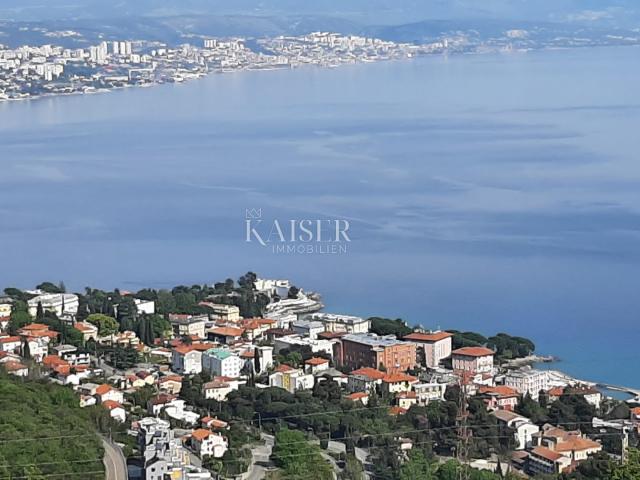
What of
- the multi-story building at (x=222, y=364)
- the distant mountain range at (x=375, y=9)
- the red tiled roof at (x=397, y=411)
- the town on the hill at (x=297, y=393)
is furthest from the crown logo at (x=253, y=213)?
the distant mountain range at (x=375, y=9)

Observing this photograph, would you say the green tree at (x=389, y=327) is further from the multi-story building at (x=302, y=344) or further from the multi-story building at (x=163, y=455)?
the multi-story building at (x=163, y=455)

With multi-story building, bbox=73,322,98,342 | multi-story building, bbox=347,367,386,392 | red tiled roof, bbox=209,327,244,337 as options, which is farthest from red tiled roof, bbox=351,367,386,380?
multi-story building, bbox=73,322,98,342

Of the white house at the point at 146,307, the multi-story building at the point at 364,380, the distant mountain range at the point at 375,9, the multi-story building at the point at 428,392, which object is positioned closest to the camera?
the multi-story building at the point at 428,392

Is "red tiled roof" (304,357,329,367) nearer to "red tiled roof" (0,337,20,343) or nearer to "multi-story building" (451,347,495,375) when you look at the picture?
"multi-story building" (451,347,495,375)

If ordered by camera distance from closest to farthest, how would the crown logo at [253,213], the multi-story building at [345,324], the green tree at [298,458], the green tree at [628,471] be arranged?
the green tree at [628,471], the green tree at [298,458], the multi-story building at [345,324], the crown logo at [253,213]

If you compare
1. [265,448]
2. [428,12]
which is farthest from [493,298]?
[428,12]

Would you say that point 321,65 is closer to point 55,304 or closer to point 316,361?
point 55,304

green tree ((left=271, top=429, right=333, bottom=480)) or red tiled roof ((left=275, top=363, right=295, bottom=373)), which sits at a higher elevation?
green tree ((left=271, top=429, right=333, bottom=480))
